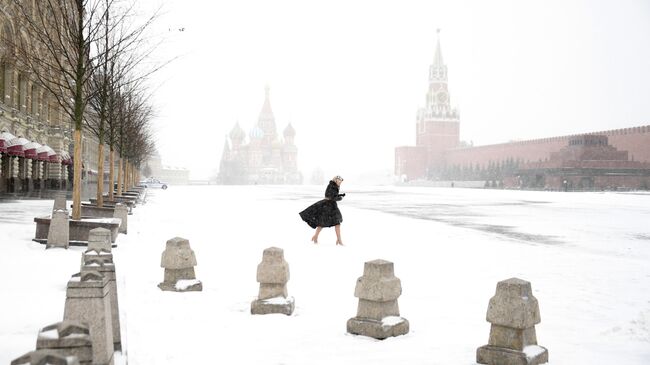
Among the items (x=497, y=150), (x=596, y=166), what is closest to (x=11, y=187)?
(x=596, y=166)

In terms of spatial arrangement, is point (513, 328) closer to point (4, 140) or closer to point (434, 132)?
point (4, 140)

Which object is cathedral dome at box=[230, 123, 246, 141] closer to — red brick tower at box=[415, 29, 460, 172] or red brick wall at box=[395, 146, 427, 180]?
red brick wall at box=[395, 146, 427, 180]

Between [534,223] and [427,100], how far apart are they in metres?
128

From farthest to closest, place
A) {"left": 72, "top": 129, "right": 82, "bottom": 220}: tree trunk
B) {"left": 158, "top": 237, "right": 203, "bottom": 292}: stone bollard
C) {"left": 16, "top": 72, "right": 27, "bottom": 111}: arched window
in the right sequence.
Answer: {"left": 16, "top": 72, "right": 27, "bottom": 111}: arched window
{"left": 72, "top": 129, "right": 82, "bottom": 220}: tree trunk
{"left": 158, "top": 237, "right": 203, "bottom": 292}: stone bollard

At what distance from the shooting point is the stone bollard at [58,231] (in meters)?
10.5

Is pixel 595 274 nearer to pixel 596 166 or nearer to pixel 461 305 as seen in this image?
pixel 461 305

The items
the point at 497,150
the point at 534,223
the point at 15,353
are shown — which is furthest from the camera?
the point at 497,150

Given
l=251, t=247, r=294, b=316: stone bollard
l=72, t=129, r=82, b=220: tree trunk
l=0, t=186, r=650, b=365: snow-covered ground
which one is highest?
l=72, t=129, r=82, b=220: tree trunk

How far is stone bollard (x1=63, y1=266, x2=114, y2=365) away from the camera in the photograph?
399 cm

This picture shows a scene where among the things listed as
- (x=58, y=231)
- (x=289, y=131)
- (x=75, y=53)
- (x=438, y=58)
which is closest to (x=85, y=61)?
(x=75, y=53)

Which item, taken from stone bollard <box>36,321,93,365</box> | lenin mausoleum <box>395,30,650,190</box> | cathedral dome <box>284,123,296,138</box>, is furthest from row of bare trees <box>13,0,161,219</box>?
cathedral dome <box>284,123,296,138</box>

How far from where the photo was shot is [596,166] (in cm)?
7231

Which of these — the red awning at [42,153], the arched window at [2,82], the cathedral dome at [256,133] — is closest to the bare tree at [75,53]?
the arched window at [2,82]

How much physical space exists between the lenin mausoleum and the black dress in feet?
203
